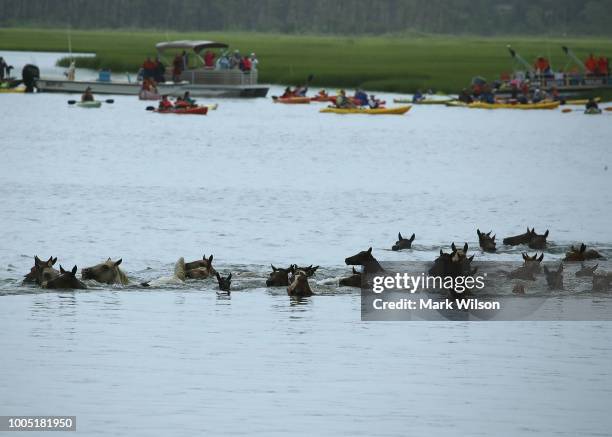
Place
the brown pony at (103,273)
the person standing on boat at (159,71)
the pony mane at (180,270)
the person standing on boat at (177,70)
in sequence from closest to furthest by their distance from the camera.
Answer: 1. the brown pony at (103,273)
2. the pony mane at (180,270)
3. the person standing on boat at (177,70)
4. the person standing on boat at (159,71)

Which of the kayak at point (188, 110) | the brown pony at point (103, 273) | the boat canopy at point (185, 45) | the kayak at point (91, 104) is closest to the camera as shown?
the brown pony at point (103, 273)

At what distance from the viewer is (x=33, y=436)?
1432 centimetres

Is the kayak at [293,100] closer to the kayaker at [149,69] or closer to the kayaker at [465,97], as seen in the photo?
the kayaker at [149,69]

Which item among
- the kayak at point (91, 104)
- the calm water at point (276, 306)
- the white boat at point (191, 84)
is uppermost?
the white boat at point (191, 84)

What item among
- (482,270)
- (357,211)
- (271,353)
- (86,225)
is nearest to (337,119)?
(357,211)

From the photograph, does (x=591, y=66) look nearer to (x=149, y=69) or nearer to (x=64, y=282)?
(x=149, y=69)

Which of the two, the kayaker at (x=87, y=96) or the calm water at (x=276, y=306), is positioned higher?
the kayaker at (x=87, y=96)

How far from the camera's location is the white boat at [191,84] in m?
82.9

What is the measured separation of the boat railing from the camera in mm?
82938

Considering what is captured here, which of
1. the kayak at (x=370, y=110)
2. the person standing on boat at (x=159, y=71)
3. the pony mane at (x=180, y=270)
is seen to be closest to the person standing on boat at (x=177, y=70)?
the person standing on boat at (x=159, y=71)

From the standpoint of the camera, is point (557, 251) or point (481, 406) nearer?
point (481, 406)

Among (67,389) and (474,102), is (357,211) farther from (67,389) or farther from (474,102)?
(474,102)

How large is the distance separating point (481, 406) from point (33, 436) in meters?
5.15

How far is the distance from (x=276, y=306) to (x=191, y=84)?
6228 centimetres
